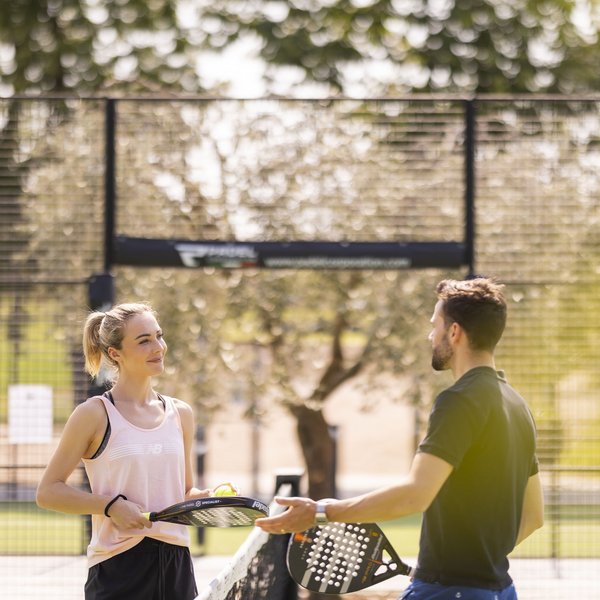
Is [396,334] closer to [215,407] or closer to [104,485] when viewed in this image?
[215,407]

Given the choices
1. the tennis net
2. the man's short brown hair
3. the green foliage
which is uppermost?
the green foliage

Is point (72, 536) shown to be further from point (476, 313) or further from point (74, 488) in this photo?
point (476, 313)

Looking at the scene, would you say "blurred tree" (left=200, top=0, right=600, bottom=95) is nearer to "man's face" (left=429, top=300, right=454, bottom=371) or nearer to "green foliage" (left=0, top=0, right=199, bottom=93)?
"green foliage" (left=0, top=0, right=199, bottom=93)

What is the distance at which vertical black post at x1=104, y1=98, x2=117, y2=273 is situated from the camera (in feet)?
24.3

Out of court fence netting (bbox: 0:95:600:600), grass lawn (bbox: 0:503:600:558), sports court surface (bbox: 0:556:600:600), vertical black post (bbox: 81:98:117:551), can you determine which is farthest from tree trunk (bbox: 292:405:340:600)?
vertical black post (bbox: 81:98:117:551)

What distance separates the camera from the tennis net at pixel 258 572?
414cm

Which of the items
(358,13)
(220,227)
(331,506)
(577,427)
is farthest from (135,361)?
(358,13)

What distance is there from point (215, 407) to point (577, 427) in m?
5.10

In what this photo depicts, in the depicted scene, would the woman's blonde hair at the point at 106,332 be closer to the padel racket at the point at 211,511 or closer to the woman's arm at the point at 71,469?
the woman's arm at the point at 71,469

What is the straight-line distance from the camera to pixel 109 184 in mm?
7535

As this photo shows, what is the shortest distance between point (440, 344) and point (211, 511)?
3.14 feet

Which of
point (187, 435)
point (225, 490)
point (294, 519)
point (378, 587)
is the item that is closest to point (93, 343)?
point (187, 435)

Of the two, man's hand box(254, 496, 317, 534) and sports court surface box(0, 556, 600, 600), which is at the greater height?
man's hand box(254, 496, 317, 534)

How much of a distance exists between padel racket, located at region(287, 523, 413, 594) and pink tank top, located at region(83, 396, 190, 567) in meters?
0.52
